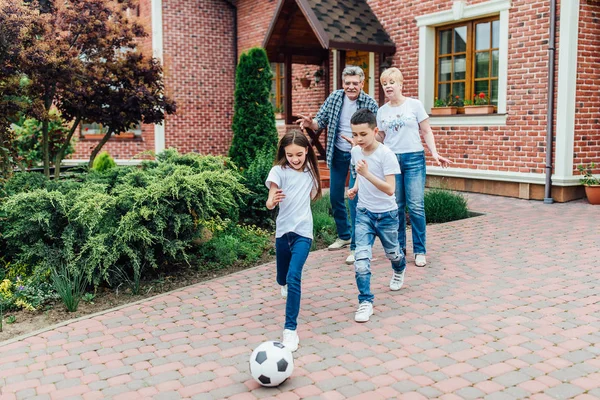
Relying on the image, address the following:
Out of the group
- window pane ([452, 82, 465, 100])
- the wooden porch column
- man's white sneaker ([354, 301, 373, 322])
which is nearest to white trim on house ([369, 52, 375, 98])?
the wooden porch column

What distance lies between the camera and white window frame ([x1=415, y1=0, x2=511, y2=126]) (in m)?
10.4

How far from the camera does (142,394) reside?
3656 mm

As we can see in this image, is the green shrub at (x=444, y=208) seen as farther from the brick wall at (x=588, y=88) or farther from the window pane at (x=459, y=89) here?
the window pane at (x=459, y=89)

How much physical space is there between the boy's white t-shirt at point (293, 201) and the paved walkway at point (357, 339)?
75 centimetres

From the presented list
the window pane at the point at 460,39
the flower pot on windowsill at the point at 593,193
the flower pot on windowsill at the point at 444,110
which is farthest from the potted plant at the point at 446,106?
the flower pot on windowsill at the point at 593,193

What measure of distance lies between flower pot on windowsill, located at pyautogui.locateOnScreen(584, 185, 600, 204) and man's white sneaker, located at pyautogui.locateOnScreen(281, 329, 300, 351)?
6.81 metres

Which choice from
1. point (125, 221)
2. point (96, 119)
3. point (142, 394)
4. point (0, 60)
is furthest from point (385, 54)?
point (142, 394)

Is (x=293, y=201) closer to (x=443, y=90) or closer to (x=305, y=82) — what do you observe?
(x=443, y=90)

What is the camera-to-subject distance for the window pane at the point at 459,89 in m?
11.4

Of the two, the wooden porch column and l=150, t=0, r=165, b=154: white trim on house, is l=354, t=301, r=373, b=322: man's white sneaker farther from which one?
l=150, t=0, r=165, b=154: white trim on house

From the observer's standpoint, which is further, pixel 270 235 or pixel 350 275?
pixel 270 235

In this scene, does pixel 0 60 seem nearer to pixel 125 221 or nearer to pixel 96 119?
pixel 96 119

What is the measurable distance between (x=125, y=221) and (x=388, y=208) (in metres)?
2.38

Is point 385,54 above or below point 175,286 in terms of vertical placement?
above
